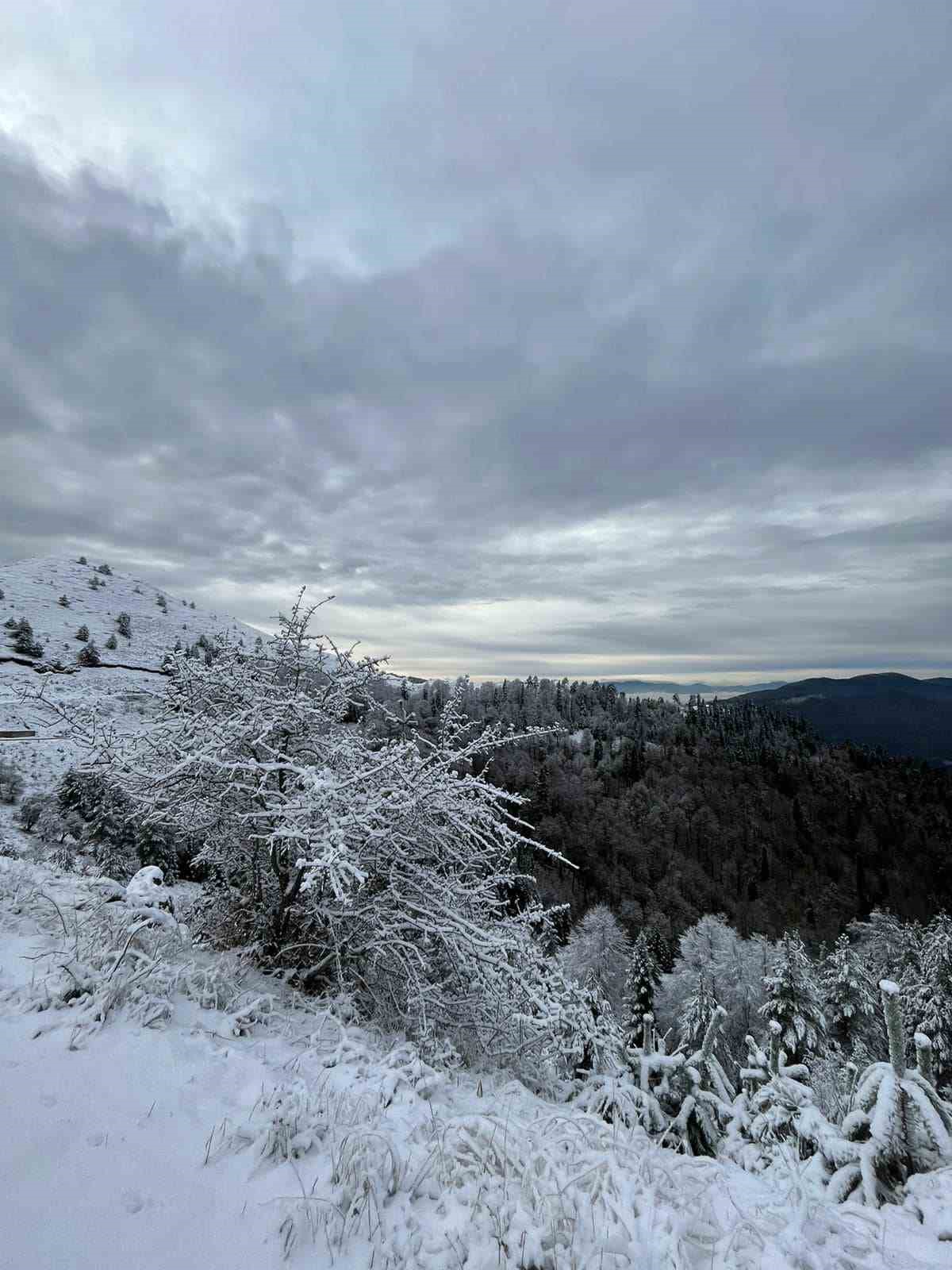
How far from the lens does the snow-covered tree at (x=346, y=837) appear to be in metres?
4.84

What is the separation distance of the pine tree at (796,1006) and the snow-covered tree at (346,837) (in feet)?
81.2

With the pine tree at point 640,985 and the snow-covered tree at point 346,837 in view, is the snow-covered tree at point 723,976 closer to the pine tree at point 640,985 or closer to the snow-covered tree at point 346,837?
the pine tree at point 640,985

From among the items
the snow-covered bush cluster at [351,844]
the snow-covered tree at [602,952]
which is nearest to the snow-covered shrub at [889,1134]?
the snow-covered bush cluster at [351,844]

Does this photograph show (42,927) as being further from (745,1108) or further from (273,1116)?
(745,1108)

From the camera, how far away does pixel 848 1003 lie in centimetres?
2770

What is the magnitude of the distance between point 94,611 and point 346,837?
54.5 meters

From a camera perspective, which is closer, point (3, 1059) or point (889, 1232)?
point (889, 1232)

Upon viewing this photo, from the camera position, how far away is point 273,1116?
Answer: 2.85 m

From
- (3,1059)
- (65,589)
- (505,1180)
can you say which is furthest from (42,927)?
(65,589)

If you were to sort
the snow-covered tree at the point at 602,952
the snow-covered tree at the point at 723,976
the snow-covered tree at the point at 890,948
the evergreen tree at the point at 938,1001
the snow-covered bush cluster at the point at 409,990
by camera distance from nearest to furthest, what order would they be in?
the snow-covered bush cluster at the point at 409,990 < the evergreen tree at the point at 938,1001 < the snow-covered tree at the point at 890,948 < the snow-covered tree at the point at 723,976 < the snow-covered tree at the point at 602,952

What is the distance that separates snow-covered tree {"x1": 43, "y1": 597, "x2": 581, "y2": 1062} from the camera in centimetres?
484

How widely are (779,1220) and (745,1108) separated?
1.48 metres

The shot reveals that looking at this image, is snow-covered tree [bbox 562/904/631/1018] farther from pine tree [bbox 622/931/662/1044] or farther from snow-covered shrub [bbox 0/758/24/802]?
snow-covered shrub [bbox 0/758/24/802]

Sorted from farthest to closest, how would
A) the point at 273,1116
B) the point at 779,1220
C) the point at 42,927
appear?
the point at 42,927 < the point at 273,1116 < the point at 779,1220
